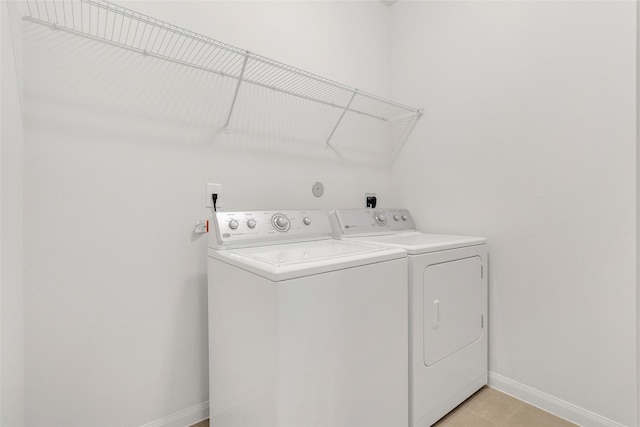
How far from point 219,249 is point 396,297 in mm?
821

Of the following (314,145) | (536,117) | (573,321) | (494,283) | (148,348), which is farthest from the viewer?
(314,145)

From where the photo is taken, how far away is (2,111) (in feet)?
2.86

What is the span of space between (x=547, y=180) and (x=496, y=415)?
4.19 ft

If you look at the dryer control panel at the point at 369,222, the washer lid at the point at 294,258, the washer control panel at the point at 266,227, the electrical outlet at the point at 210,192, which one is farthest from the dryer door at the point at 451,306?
the electrical outlet at the point at 210,192

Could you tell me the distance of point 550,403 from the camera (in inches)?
63.2

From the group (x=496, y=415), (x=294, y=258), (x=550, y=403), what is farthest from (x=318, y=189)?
(x=550, y=403)

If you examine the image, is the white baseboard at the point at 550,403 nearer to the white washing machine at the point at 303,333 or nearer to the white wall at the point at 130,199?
the white washing machine at the point at 303,333

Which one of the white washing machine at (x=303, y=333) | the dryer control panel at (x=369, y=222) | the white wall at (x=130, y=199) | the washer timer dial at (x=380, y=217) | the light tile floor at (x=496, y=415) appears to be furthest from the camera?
the washer timer dial at (x=380, y=217)

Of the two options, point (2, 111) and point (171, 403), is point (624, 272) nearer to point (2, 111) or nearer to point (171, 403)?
point (171, 403)

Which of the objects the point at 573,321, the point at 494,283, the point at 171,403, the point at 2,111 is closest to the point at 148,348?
the point at 171,403

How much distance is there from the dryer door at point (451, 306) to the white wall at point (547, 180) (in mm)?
217

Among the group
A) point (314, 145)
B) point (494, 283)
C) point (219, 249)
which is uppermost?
point (314, 145)

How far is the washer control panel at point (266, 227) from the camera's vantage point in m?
1.42

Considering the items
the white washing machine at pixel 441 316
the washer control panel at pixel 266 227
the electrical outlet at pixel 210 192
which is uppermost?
the electrical outlet at pixel 210 192
